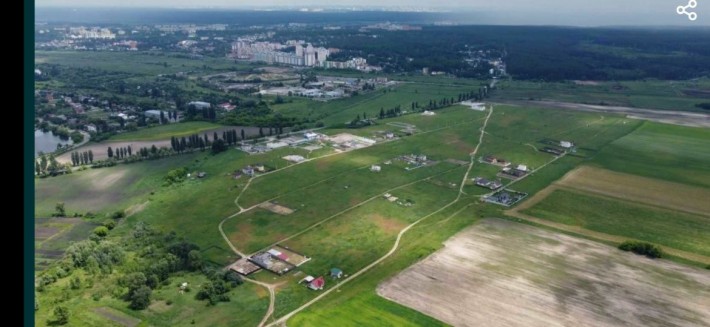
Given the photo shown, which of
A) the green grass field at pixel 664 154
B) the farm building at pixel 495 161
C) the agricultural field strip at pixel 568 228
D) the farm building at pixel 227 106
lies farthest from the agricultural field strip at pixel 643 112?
the farm building at pixel 227 106

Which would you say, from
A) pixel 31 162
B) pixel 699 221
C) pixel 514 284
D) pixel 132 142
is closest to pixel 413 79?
pixel 132 142

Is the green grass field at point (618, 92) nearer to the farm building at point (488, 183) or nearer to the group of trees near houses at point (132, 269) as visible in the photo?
the farm building at point (488, 183)

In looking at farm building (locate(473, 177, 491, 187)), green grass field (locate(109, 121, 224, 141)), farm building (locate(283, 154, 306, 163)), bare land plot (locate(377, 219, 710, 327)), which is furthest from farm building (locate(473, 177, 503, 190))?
green grass field (locate(109, 121, 224, 141))

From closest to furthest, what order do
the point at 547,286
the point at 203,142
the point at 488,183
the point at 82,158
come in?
the point at 547,286, the point at 488,183, the point at 82,158, the point at 203,142

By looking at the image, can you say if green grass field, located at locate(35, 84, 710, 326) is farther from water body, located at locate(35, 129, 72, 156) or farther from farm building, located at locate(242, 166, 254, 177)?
water body, located at locate(35, 129, 72, 156)

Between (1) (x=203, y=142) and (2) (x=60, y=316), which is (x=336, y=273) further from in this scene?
(1) (x=203, y=142)

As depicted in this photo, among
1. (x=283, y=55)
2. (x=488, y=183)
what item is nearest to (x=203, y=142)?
(x=488, y=183)
